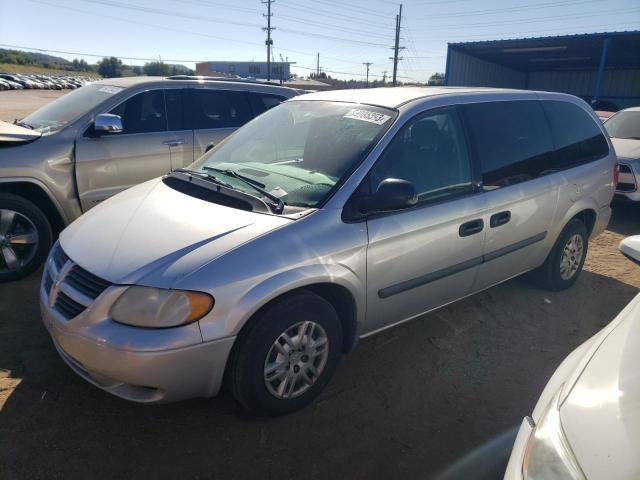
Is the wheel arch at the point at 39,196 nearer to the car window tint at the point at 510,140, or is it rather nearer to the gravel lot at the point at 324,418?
the gravel lot at the point at 324,418

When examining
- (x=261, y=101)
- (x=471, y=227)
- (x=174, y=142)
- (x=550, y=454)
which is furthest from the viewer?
(x=261, y=101)

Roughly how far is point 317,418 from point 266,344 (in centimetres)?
62

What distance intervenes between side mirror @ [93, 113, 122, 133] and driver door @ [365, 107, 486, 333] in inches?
108

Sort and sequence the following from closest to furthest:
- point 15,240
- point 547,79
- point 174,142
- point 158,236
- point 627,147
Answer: point 158,236
point 15,240
point 174,142
point 627,147
point 547,79

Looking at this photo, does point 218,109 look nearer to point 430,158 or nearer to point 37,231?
point 37,231

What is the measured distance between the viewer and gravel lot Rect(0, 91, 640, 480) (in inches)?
91.8

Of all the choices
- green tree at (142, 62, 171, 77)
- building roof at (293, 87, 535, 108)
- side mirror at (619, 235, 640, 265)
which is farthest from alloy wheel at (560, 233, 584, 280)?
green tree at (142, 62, 171, 77)

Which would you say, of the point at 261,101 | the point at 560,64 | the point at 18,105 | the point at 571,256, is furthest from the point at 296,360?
the point at 560,64

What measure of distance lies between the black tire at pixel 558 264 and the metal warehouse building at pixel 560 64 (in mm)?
16710

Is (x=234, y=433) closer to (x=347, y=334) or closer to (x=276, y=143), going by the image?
(x=347, y=334)

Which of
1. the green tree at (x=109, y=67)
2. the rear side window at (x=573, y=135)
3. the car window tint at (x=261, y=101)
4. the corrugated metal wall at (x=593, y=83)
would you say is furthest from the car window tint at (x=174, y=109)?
the green tree at (x=109, y=67)

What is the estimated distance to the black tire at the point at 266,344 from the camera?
2363 mm

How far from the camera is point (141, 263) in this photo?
232 centimetres

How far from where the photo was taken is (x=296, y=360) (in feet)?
8.50
